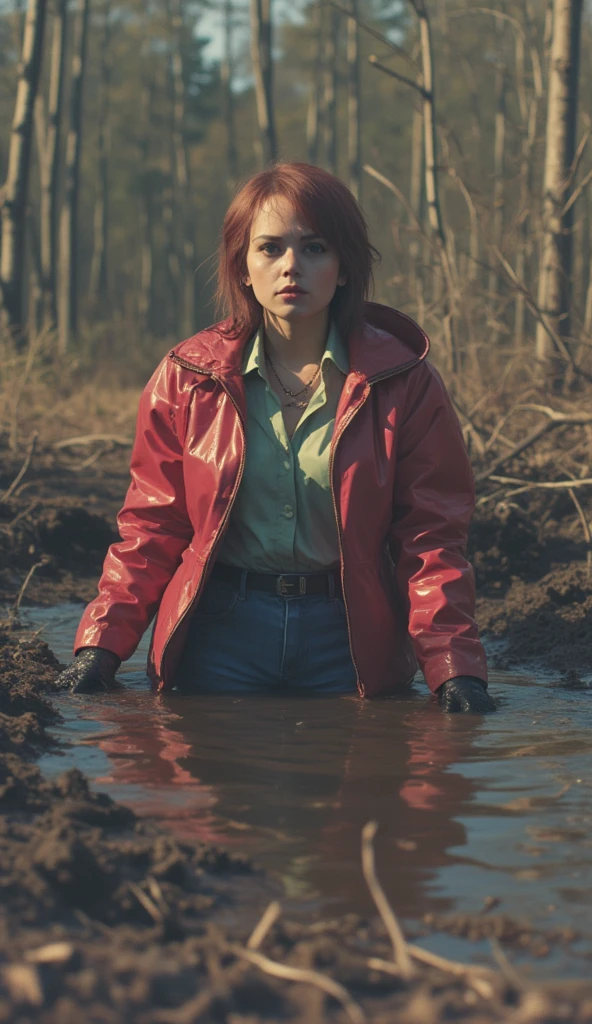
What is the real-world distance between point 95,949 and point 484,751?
1806mm

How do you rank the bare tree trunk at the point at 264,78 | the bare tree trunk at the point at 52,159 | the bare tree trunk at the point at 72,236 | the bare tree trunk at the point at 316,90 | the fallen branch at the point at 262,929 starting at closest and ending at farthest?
the fallen branch at the point at 262,929
the bare tree trunk at the point at 264,78
the bare tree trunk at the point at 52,159
the bare tree trunk at the point at 72,236
the bare tree trunk at the point at 316,90

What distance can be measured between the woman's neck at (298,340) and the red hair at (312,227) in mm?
57

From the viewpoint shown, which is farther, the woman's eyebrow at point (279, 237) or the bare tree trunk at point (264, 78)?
the bare tree trunk at point (264, 78)

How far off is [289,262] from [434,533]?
3.05 feet

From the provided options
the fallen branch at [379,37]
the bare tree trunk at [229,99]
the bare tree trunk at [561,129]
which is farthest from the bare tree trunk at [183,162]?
the fallen branch at [379,37]

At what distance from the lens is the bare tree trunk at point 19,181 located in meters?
12.2

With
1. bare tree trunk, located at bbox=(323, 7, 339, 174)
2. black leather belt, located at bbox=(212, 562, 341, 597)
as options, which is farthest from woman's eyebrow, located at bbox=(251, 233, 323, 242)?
bare tree trunk, located at bbox=(323, 7, 339, 174)

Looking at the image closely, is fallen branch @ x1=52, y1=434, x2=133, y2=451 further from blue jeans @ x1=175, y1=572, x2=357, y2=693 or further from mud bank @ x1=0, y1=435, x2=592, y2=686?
blue jeans @ x1=175, y1=572, x2=357, y2=693

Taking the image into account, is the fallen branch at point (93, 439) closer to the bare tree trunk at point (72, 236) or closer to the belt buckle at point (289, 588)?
the belt buckle at point (289, 588)

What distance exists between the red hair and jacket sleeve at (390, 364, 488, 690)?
1.15 ft

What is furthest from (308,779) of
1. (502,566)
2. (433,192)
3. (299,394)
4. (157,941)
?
(433,192)

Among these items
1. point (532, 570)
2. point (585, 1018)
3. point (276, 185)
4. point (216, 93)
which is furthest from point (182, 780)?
point (216, 93)

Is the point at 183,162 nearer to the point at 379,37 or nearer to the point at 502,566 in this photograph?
the point at 379,37

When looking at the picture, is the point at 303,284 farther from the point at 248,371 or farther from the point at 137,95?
the point at 137,95
